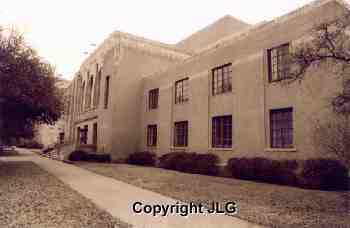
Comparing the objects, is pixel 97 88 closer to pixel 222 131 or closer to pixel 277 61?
pixel 222 131

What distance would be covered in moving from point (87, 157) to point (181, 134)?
9.50 meters

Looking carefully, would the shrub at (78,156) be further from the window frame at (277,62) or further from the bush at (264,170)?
the window frame at (277,62)

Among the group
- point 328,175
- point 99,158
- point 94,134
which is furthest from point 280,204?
point 94,134

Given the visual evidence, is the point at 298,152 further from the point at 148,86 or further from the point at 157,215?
the point at 148,86

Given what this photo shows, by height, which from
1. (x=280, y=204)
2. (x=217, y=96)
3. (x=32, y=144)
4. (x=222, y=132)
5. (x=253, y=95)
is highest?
(x=217, y=96)

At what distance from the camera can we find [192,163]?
56.7 feet

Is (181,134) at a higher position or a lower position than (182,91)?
lower

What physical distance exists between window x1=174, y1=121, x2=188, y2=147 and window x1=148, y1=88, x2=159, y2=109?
4.34m

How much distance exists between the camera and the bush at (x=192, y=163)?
53.4ft

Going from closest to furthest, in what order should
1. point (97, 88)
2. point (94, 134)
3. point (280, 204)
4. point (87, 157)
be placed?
point (280, 204) < point (87, 157) < point (94, 134) < point (97, 88)

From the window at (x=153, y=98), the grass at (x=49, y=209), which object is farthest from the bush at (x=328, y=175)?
the window at (x=153, y=98)

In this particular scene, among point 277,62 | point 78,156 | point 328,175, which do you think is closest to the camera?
point 328,175

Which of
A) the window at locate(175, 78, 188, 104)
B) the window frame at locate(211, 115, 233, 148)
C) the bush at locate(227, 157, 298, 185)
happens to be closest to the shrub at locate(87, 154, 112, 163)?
the window at locate(175, 78, 188, 104)

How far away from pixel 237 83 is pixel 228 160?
15.0 ft
